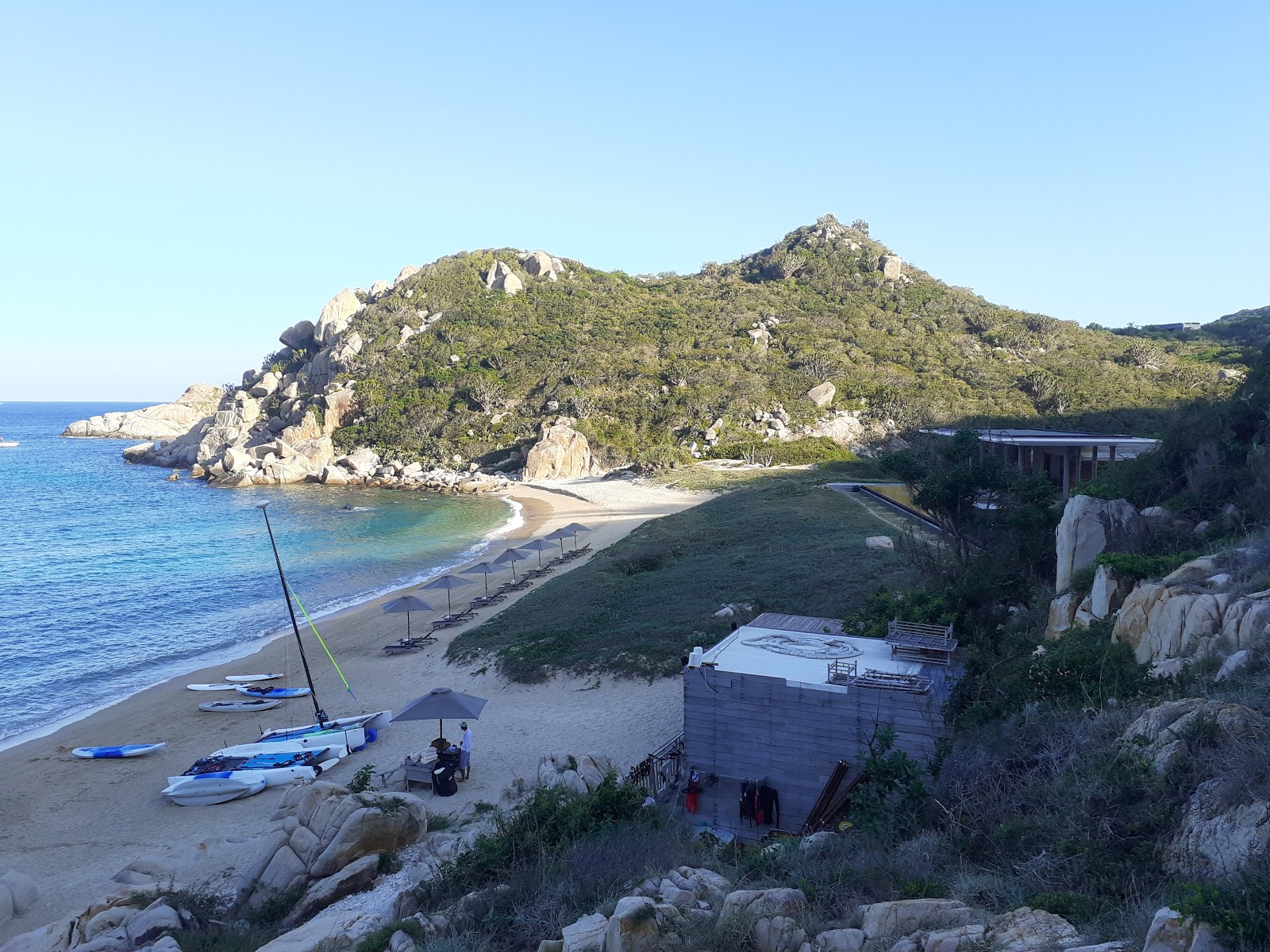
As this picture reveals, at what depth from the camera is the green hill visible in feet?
195

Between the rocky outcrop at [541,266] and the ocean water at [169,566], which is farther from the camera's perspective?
the rocky outcrop at [541,266]

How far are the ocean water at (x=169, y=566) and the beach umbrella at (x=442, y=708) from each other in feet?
34.1

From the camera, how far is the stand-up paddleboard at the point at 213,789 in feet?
42.3

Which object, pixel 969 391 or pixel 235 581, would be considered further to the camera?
pixel 969 391

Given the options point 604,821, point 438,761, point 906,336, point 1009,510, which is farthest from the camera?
point 906,336

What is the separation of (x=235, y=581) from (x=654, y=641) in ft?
66.6

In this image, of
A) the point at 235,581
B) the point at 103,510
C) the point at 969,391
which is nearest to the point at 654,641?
the point at 235,581

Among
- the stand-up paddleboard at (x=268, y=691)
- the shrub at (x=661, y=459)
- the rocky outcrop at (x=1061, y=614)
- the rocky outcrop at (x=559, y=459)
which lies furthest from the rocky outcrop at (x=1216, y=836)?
the rocky outcrop at (x=559, y=459)

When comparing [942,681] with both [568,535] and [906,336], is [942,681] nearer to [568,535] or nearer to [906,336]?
[568,535]

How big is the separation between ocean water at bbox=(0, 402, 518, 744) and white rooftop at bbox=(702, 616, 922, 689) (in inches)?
→ 613

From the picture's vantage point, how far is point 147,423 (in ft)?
381

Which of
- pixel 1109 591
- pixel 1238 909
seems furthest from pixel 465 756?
pixel 1238 909

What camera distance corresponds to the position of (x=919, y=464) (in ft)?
54.5

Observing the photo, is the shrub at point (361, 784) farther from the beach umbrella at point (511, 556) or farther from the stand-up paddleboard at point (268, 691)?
the beach umbrella at point (511, 556)
